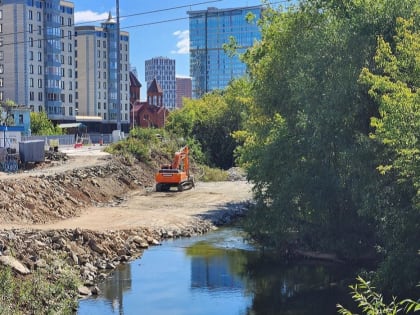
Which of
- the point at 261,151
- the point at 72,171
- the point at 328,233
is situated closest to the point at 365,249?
the point at 328,233

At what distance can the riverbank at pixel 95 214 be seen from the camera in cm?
1967

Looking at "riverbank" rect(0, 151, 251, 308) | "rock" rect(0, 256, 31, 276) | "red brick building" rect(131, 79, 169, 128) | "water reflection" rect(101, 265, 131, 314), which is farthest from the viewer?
"red brick building" rect(131, 79, 169, 128)

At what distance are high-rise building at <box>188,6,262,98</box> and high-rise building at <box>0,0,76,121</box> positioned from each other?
41.3 m

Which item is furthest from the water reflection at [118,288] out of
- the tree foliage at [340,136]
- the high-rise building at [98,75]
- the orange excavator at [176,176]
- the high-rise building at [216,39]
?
the high-rise building at [216,39]

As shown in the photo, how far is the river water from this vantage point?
16734mm

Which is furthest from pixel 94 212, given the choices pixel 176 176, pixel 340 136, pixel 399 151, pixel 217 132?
pixel 217 132

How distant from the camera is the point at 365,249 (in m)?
20.7

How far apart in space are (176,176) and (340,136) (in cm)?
1961

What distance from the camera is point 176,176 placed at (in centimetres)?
3688

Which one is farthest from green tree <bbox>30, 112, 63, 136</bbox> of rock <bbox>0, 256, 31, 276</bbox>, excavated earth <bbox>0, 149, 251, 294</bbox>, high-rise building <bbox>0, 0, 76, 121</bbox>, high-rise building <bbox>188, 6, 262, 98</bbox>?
high-rise building <bbox>188, 6, 262, 98</bbox>

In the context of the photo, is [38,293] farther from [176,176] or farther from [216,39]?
[216,39]

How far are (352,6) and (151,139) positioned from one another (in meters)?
30.6

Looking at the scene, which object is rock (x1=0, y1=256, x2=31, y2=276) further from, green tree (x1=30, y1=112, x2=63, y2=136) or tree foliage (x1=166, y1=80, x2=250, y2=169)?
green tree (x1=30, y1=112, x2=63, y2=136)

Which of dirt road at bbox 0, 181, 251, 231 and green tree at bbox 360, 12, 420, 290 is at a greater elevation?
green tree at bbox 360, 12, 420, 290
